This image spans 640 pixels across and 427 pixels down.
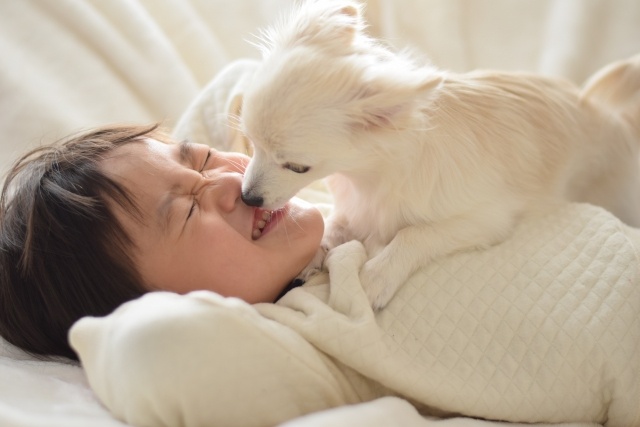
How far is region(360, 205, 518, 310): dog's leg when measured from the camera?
1377 mm

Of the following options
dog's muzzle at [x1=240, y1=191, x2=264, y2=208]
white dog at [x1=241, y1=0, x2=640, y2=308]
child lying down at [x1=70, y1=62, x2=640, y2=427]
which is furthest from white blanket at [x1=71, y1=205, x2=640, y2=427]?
dog's muzzle at [x1=240, y1=191, x2=264, y2=208]

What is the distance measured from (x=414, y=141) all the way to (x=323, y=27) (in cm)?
35

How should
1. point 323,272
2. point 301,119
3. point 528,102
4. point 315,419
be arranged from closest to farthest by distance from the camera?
point 315,419 → point 301,119 → point 323,272 → point 528,102

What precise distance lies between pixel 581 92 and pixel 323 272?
0.99 meters

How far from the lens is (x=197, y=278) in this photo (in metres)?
1.31

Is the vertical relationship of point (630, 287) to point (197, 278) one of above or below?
below

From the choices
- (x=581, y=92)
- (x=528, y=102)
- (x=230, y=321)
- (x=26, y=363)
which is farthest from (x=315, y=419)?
(x=581, y=92)

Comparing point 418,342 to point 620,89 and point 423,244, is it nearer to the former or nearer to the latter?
point 423,244

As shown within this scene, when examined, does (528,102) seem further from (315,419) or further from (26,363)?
(26,363)

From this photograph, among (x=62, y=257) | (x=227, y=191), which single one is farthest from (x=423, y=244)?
(x=62, y=257)

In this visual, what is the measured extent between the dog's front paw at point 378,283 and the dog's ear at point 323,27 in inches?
20.6

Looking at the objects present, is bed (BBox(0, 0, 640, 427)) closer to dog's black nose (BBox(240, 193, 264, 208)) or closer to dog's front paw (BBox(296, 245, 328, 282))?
dog's front paw (BBox(296, 245, 328, 282))

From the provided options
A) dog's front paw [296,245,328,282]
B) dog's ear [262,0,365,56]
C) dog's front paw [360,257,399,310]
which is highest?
dog's ear [262,0,365,56]

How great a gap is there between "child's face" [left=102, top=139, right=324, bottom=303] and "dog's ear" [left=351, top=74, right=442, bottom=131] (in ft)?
0.96
